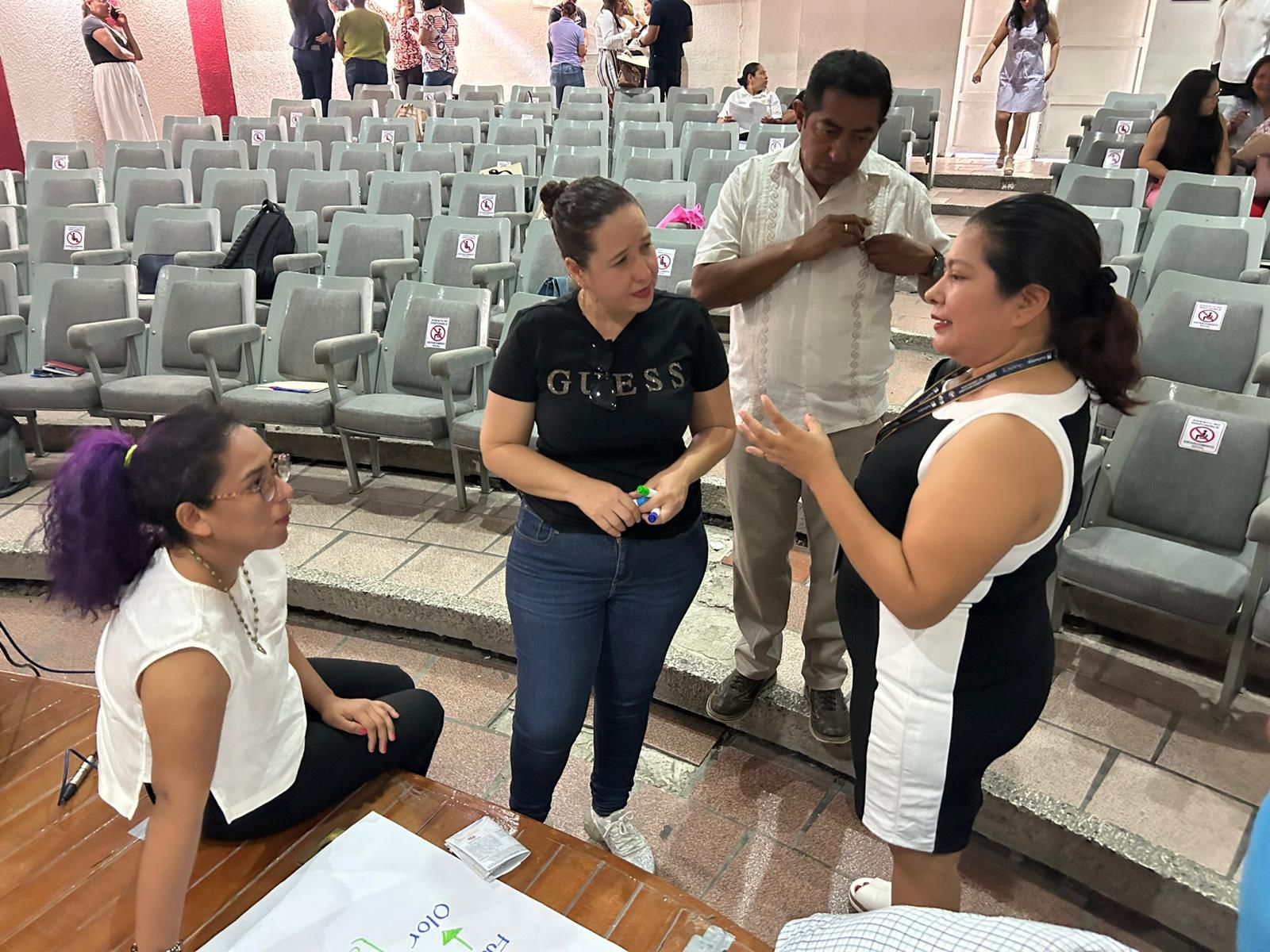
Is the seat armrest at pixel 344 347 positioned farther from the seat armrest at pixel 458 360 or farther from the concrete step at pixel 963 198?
the concrete step at pixel 963 198

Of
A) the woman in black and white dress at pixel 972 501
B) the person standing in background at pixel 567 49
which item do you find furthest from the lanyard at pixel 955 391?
the person standing in background at pixel 567 49

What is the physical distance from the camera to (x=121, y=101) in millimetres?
8312

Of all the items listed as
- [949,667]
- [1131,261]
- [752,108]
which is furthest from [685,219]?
[752,108]

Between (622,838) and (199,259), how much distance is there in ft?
12.6

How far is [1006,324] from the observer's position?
1.06m

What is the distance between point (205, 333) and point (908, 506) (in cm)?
316

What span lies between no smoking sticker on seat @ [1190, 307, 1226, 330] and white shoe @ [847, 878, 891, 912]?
2300mm

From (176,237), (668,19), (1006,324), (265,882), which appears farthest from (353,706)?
(668,19)

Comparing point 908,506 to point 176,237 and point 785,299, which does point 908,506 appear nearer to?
point 785,299

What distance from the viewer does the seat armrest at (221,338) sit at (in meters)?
3.41

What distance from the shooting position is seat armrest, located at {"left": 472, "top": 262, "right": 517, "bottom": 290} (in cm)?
376

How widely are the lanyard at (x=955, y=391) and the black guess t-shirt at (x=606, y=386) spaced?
1.21 feet

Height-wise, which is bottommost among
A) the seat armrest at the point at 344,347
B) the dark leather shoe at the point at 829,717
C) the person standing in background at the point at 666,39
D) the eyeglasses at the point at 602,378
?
the dark leather shoe at the point at 829,717

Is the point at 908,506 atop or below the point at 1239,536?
atop
